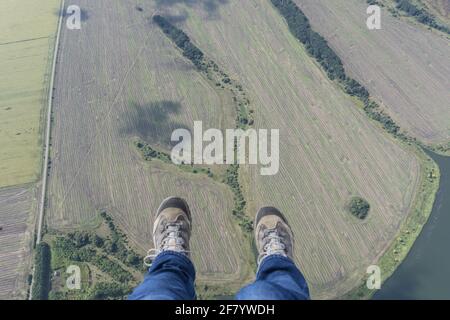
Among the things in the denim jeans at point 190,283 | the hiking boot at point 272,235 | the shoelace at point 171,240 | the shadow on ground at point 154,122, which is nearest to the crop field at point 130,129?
the shadow on ground at point 154,122

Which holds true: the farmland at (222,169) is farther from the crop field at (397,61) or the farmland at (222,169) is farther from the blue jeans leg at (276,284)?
the blue jeans leg at (276,284)

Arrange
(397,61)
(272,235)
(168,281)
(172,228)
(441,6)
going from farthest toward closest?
1. (441,6)
2. (397,61)
3. (272,235)
4. (172,228)
5. (168,281)

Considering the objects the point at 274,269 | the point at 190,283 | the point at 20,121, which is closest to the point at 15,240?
the point at 20,121

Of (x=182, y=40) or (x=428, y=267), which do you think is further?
(x=182, y=40)

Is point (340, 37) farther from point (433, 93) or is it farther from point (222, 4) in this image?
point (222, 4)

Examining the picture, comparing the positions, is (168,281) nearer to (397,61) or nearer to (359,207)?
(359,207)
